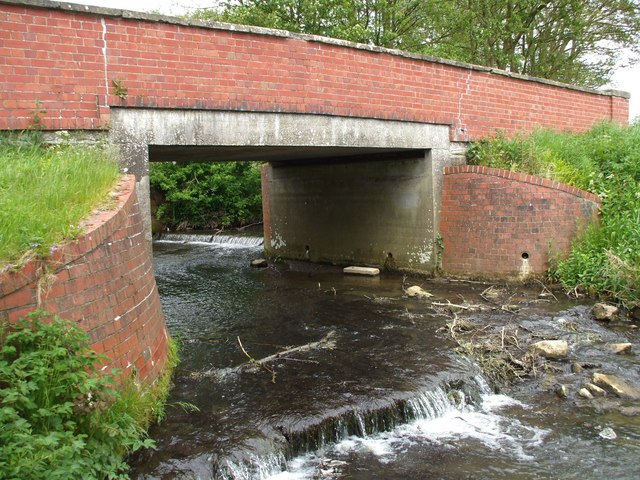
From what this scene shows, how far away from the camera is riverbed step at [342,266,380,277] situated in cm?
1084

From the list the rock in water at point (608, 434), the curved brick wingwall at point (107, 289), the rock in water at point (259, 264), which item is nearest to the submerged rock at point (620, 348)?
the rock in water at point (608, 434)

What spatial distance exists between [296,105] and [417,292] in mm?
3574

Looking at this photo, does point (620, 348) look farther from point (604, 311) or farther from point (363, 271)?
point (363, 271)

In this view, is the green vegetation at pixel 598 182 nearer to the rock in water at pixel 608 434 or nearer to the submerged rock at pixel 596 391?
the submerged rock at pixel 596 391

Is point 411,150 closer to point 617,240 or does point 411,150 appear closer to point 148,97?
point 617,240

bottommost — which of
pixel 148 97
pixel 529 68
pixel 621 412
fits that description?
pixel 621 412

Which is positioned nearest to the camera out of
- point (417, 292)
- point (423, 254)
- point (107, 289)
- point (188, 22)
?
point (107, 289)

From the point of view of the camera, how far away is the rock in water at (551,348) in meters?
6.27

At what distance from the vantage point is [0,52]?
19.0 ft

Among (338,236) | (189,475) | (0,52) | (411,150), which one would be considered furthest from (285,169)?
(189,475)

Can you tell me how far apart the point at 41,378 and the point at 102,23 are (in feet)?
15.6

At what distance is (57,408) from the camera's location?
3.19 meters

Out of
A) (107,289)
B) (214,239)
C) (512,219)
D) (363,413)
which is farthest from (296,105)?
(214,239)

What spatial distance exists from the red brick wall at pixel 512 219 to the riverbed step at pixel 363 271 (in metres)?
1.74
